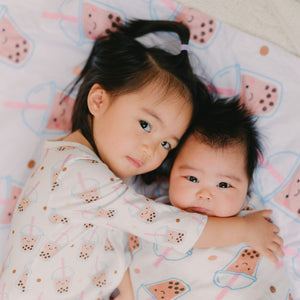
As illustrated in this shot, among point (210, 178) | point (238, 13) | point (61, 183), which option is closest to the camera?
point (61, 183)

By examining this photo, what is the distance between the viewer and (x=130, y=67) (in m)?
1.18

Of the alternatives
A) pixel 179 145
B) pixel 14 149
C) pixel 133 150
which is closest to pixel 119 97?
pixel 133 150

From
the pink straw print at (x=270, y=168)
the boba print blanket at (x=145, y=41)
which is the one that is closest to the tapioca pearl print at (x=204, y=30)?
the boba print blanket at (x=145, y=41)

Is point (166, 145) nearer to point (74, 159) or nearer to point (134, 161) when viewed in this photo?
point (134, 161)

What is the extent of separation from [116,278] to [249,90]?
2.82ft

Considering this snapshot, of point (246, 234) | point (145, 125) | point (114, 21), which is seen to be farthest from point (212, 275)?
point (114, 21)

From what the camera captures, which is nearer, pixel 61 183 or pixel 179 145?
pixel 61 183

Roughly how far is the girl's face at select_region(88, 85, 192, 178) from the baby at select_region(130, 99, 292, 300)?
12 cm

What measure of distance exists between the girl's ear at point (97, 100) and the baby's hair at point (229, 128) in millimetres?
335

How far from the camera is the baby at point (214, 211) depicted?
46.6 inches

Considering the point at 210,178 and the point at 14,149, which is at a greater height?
the point at 210,178

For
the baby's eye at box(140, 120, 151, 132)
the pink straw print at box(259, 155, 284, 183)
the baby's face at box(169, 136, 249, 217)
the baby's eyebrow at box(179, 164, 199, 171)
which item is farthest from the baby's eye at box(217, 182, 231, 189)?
the baby's eye at box(140, 120, 151, 132)

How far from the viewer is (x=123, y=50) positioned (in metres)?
1.24

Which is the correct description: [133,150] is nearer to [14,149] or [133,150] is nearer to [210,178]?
[210,178]
